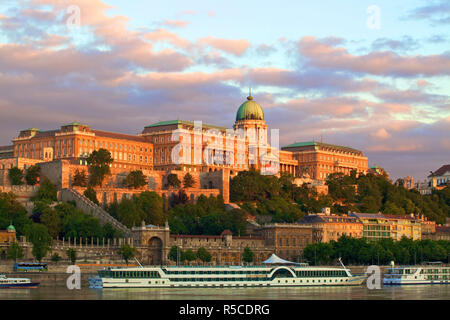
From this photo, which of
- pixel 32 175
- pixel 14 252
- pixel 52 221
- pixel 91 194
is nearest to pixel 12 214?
pixel 52 221

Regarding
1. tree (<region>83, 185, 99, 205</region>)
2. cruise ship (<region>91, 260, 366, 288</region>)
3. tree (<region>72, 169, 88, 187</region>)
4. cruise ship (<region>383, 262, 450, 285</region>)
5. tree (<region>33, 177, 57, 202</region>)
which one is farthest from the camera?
tree (<region>72, 169, 88, 187</region>)

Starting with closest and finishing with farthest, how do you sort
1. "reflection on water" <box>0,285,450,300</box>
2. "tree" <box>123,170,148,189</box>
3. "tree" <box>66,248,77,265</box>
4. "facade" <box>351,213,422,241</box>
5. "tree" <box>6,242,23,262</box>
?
"reflection on water" <box>0,285,450,300</box> < "tree" <box>6,242,23,262</box> < "tree" <box>66,248,77,265</box> < "tree" <box>123,170,148,189</box> < "facade" <box>351,213,422,241</box>

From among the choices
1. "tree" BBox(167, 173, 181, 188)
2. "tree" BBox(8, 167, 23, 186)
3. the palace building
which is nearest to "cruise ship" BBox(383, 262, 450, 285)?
"tree" BBox(167, 173, 181, 188)

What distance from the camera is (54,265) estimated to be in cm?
11331

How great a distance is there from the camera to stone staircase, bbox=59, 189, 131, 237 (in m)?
131

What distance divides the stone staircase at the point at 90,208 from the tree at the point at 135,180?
1086 centimetres

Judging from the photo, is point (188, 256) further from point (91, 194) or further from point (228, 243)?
point (91, 194)

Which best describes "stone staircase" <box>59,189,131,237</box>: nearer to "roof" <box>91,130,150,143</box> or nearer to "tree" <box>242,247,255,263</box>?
"tree" <box>242,247,255,263</box>

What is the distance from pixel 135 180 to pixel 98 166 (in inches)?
231

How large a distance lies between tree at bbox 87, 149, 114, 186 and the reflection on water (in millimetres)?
47106

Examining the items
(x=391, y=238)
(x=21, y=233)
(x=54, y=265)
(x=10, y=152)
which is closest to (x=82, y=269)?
(x=54, y=265)

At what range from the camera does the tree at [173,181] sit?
15788 cm
